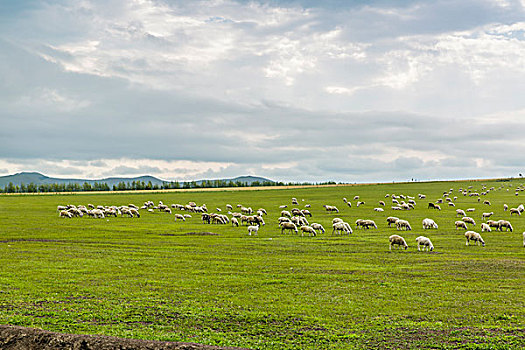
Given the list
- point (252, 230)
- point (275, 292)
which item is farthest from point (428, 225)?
point (275, 292)

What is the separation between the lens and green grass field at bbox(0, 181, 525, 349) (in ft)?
45.1

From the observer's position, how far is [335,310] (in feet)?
53.8

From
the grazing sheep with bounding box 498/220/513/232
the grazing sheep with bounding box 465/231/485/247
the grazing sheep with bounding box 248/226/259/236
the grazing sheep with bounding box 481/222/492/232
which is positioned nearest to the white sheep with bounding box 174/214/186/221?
the grazing sheep with bounding box 248/226/259/236

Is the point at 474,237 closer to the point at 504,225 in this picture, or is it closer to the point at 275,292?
the point at 504,225

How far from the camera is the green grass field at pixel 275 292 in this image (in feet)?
45.1

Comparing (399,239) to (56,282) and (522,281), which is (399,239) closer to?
(522,281)

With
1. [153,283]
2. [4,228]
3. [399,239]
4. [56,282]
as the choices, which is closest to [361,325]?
[153,283]

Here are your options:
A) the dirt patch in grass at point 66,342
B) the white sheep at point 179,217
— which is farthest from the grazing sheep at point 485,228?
the dirt patch in grass at point 66,342

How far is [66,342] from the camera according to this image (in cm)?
475

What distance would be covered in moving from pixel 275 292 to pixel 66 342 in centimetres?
1484

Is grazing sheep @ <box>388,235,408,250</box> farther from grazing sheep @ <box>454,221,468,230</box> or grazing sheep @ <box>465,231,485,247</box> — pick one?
grazing sheep @ <box>454,221,468,230</box>

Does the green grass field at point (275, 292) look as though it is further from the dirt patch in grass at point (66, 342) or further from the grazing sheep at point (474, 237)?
the dirt patch in grass at point (66, 342)

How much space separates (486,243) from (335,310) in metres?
23.6

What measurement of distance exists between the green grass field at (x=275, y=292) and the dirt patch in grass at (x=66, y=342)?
829 cm
